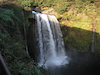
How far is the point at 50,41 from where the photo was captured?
10.1 m

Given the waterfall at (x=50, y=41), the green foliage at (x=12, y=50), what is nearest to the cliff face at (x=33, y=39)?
the waterfall at (x=50, y=41)

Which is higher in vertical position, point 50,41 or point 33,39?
point 33,39

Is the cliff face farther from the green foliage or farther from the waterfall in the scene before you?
the green foliage

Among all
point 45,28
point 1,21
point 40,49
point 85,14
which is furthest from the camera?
point 85,14

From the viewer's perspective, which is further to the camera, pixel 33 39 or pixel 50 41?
pixel 50 41

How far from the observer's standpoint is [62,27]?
1114 cm

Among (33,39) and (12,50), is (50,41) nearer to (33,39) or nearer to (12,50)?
(33,39)

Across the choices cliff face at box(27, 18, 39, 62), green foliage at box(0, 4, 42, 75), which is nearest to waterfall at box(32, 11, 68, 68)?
cliff face at box(27, 18, 39, 62)

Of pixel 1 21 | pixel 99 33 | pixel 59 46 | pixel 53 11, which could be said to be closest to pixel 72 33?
pixel 59 46

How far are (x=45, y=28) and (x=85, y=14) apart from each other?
5543 mm

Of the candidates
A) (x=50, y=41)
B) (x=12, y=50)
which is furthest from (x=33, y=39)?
(x=12, y=50)

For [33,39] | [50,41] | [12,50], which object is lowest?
[50,41]

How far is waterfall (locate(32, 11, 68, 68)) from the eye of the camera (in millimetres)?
9398

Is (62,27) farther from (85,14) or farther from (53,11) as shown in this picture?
(85,14)
